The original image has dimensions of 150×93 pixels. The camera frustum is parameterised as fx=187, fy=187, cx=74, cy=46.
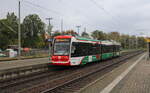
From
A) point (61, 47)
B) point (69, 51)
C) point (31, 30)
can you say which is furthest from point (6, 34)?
point (69, 51)

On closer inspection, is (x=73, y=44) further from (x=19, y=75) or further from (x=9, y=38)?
(x=9, y=38)

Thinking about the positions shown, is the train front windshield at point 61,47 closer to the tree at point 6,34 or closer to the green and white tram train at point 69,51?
the green and white tram train at point 69,51

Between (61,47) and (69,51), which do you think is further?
(61,47)

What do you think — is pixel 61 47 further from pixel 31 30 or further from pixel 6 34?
pixel 31 30

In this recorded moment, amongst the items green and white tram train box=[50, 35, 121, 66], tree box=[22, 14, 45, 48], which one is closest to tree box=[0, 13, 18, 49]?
tree box=[22, 14, 45, 48]

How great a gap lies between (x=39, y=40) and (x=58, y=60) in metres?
75.6

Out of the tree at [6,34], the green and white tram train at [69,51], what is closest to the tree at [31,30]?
the tree at [6,34]

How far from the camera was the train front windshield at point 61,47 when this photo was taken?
643 inches

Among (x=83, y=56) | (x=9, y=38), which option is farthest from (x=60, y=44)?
(x=9, y=38)

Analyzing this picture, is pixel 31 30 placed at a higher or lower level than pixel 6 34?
higher

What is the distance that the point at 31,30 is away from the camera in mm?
85625

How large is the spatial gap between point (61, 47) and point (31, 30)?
7187 cm

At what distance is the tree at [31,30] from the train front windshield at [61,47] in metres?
70.2

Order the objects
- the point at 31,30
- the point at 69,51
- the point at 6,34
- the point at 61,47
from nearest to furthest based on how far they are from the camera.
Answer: the point at 69,51, the point at 61,47, the point at 6,34, the point at 31,30
